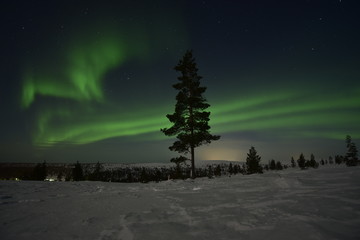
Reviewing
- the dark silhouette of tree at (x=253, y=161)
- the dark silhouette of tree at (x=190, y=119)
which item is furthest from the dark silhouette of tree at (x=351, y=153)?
the dark silhouette of tree at (x=190, y=119)

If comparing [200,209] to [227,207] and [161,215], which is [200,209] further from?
[161,215]

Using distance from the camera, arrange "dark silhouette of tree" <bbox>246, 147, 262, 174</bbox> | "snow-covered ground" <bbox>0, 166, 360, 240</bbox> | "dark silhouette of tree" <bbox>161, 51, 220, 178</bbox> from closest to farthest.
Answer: "snow-covered ground" <bbox>0, 166, 360, 240</bbox>
"dark silhouette of tree" <bbox>161, 51, 220, 178</bbox>
"dark silhouette of tree" <bbox>246, 147, 262, 174</bbox>

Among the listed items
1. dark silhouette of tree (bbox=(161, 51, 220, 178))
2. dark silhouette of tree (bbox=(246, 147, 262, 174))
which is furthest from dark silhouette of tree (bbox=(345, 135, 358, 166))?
dark silhouette of tree (bbox=(161, 51, 220, 178))

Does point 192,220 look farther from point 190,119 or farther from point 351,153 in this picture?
point 351,153

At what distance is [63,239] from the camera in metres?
2.66

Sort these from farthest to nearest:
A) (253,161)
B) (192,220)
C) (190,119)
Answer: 1. (253,161)
2. (190,119)
3. (192,220)

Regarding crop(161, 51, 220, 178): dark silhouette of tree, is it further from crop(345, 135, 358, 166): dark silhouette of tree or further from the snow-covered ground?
crop(345, 135, 358, 166): dark silhouette of tree

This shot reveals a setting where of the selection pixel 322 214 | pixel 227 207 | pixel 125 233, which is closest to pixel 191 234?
pixel 125 233

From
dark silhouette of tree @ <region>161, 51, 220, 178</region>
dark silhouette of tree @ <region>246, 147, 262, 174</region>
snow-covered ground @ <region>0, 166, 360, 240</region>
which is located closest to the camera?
snow-covered ground @ <region>0, 166, 360, 240</region>

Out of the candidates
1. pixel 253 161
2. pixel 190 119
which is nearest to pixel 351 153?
pixel 253 161

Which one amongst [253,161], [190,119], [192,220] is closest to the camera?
[192,220]

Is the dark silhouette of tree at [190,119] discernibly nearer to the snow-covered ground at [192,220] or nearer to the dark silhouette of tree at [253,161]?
the snow-covered ground at [192,220]

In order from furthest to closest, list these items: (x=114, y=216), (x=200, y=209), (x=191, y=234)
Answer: (x=200, y=209)
(x=114, y=216)
(x=191, y=234)

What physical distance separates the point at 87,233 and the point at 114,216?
0.88m
